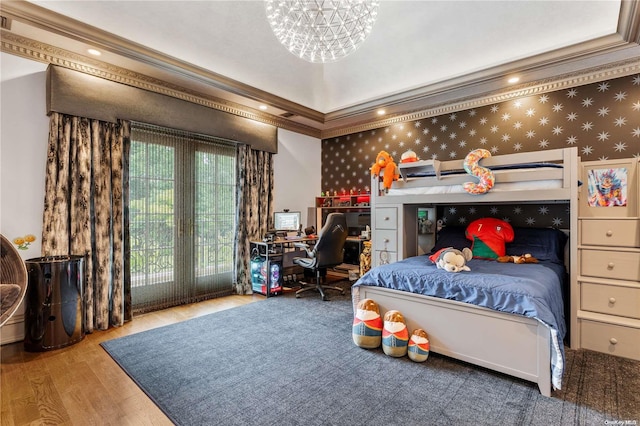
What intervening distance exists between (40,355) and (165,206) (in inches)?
70.8

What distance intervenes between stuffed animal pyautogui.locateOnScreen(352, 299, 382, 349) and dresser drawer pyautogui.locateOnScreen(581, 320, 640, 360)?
1742 mm

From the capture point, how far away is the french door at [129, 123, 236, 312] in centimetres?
357

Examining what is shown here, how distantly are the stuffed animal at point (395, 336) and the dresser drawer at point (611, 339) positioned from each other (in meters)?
1.54

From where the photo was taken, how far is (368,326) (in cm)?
260

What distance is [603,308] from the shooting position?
8.65 feet

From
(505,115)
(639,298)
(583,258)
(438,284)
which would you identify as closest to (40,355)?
(438,284)

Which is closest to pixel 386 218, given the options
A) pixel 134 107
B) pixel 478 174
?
pixel 478 174

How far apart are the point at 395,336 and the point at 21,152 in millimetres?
3624

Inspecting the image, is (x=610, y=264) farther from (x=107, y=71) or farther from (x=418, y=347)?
(x=107, y=71)

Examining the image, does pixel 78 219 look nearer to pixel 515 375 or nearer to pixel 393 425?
pixel 393 425

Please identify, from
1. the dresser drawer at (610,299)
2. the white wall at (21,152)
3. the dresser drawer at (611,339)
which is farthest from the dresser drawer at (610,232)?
the white wall at (21,152)

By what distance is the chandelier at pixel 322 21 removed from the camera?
206cm

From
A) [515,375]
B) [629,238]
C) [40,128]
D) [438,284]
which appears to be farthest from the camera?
[40,128]

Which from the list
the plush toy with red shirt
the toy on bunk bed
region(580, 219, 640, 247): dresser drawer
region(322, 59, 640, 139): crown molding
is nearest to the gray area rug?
region(580, 219, 640, 247): dresser drawer
